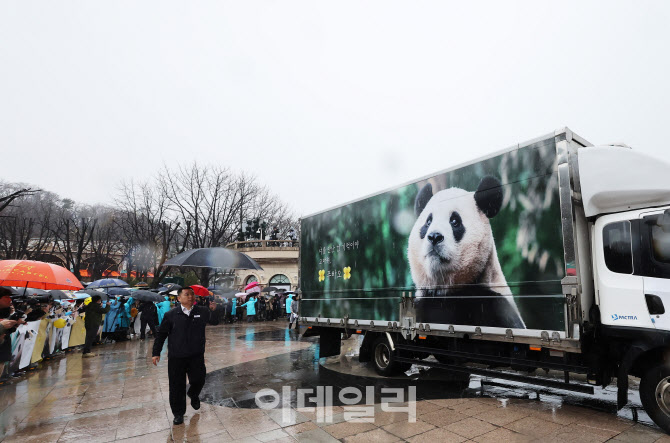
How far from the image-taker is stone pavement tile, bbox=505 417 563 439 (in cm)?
484

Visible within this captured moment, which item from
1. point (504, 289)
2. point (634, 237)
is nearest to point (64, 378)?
point (504, 289)

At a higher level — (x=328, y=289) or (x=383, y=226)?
(x=383, y=226)

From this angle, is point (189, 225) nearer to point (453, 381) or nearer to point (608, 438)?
point (453, 381)

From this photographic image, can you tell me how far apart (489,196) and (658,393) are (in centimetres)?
317

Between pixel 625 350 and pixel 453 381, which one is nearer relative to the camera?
pixel 625 350

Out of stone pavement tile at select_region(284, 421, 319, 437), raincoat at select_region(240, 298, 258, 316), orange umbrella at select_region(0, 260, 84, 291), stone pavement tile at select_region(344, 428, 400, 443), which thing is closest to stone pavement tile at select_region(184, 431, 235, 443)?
stone pavement tile at select_region(284, 421, 319, 437)

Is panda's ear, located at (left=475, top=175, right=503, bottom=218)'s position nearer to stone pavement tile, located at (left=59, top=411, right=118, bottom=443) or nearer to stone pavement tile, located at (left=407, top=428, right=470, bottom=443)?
stone pavement tile, located at (left=407, top=428, right=470, bottom=443)

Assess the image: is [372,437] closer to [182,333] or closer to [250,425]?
[250,425]

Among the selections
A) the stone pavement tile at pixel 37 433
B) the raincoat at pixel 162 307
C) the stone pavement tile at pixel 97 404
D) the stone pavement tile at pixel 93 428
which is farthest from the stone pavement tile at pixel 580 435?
the raincoat at pixel 162 307

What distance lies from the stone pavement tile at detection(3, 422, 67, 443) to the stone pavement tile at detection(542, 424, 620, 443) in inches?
244

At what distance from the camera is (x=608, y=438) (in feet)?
15.0

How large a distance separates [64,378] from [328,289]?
245 inches

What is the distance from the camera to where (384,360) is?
827 centimetres

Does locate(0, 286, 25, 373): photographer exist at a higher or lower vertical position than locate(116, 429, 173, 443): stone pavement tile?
higher
